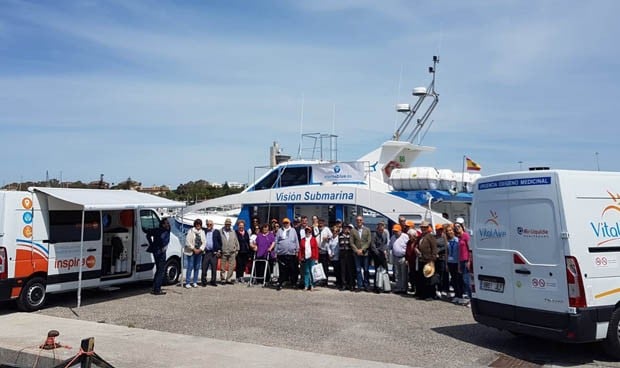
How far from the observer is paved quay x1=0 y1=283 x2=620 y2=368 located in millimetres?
7285

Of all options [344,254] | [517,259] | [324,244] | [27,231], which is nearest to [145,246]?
[27,231]

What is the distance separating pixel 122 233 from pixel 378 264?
585 cm

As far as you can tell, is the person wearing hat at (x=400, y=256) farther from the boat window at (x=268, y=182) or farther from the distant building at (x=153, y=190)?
the distant building at (x=153, y=190)

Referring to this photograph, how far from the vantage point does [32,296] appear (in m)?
10.3

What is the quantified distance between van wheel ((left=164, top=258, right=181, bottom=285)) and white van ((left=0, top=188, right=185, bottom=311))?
2.96ft

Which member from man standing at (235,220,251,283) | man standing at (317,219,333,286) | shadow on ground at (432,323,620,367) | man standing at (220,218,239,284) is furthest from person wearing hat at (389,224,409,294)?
man standing at (220,218,239,284)

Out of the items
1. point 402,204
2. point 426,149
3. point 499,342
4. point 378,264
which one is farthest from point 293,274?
point 426,149

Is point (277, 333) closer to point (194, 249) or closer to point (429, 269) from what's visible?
point (429, 269)

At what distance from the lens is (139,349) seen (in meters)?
7.62

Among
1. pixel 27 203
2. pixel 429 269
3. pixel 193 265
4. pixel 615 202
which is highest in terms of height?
pixel 615 202

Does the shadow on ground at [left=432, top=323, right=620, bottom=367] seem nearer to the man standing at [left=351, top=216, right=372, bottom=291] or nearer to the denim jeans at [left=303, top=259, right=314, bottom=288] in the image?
the man standing at [left=351, top=216, right=372, bottom=291]

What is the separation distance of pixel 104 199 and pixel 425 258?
6.70 m

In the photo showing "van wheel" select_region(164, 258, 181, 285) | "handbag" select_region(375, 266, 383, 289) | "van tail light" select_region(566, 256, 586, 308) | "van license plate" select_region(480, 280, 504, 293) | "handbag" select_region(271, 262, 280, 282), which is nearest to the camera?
"van tail light" select_region(566, 256, 586, 308)

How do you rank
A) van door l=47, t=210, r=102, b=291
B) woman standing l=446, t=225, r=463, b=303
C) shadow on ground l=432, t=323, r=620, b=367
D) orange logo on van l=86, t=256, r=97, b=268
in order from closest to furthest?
shadow on ground l=432, t=323, r=620, b=367 < van door l=47, t=210, r=102, b=291 < orange logo on van l=86, t=256, r=97, b=268 < woman standing l=446, t=225, r=463, b=303
